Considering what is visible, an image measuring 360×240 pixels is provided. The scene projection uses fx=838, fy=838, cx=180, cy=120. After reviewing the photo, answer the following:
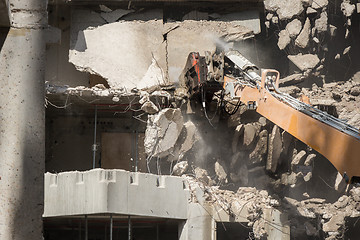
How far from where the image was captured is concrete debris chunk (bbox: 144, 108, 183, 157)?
2266 cm

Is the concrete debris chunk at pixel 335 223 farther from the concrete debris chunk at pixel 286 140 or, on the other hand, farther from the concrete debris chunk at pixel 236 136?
the concrete debris chunk at pixel 236 136

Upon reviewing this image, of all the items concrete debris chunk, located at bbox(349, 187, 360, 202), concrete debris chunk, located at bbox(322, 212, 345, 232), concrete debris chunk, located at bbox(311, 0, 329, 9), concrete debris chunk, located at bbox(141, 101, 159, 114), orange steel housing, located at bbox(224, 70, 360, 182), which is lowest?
concrete debris chunk, located at bbox(322, 212, 345, 232)

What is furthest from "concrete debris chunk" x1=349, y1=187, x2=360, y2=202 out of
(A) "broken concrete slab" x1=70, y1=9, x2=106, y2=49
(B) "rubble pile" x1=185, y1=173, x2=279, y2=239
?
(A) "broken concrete slab" x1=70, y1=9, x2=106, y2=49

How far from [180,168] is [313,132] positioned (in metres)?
6.11

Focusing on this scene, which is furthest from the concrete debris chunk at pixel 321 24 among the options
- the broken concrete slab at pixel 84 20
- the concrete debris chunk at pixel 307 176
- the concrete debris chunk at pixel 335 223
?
the broken concrete slab at pixel 84 20

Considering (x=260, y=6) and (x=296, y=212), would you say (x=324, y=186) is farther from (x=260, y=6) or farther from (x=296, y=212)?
(x=260, y=6)

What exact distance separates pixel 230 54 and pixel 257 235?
4.91 metres

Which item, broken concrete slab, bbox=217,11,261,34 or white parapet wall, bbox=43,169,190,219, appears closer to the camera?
white parapet wall, bbox=43,169,190,219

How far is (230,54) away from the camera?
22750 mm

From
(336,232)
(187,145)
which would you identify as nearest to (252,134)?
(187,145)

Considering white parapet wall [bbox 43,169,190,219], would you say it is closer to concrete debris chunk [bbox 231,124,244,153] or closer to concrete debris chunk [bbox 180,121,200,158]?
concrete debris chunk [bbox 180,121,200,158]

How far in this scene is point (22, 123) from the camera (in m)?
8.20

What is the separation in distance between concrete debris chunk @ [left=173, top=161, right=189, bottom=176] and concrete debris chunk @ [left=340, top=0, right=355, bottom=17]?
715cm

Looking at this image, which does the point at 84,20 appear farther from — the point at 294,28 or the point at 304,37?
the point at 304,37
